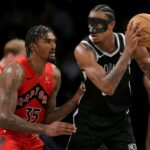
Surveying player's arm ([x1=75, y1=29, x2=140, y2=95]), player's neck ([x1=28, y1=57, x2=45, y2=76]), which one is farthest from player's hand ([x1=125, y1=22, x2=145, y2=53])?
player's neck ([x1=28, y1=57, x2=45, y2=76])

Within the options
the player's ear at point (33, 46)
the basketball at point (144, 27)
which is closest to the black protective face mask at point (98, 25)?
the basketball at point (144, 27)

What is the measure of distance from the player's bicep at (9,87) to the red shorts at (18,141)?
328 mm

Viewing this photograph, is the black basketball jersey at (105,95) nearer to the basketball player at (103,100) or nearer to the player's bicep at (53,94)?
the basketball player at (103,100)

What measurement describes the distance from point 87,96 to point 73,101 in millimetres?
171

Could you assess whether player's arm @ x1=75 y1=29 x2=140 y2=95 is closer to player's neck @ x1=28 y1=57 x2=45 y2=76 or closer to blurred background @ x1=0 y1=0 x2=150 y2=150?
player's neck @ x1=28 y1=57 x2=45 y2=76

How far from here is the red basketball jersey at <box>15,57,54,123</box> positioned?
571cm

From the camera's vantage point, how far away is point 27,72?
18.8 feet

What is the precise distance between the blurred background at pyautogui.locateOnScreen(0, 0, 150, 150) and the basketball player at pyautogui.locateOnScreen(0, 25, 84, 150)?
2734 mm

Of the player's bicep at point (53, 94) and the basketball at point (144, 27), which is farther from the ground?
the basketball at point (144, 27)

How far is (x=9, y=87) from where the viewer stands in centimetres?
548

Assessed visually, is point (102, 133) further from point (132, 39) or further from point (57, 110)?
point (132, 39)

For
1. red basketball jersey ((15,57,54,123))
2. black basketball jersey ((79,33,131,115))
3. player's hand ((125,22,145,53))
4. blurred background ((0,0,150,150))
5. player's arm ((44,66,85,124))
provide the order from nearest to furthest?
player's hand ((125,22,145,53)), red basketball jersey ((15,57,54,123)), black basketball jersey ((79,33,131,115)), player's arm ((44,66,85,124)), blurred background ((0,0,150,150))

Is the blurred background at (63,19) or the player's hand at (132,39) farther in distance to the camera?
the blurred background at (63,19)

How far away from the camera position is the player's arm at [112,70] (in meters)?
5.41
